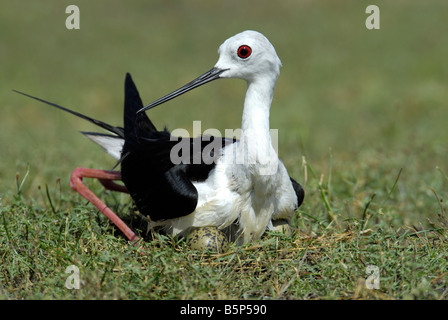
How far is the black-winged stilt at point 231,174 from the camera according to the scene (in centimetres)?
355

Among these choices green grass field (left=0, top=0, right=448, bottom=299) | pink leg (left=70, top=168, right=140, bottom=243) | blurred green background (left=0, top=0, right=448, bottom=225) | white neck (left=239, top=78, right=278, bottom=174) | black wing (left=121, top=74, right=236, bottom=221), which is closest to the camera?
green grass field (left=0, top=0, right=448, bottom=299)

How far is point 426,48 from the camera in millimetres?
11203

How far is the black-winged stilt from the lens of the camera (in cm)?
355

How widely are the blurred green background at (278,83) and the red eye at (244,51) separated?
1.54 m

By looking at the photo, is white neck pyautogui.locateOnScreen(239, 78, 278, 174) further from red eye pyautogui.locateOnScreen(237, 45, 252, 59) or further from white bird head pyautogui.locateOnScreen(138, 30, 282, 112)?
red eye pyautogui.locateOnScreen(237, 45, 252, 59)

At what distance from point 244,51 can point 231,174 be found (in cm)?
76

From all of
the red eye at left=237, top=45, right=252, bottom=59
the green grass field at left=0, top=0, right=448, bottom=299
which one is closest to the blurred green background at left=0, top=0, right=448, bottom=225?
the green grass field at left=0, top=0, right=448, bottom=299

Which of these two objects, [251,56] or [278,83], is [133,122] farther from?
[278,83]

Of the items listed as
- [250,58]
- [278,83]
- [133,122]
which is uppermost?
[250,58]

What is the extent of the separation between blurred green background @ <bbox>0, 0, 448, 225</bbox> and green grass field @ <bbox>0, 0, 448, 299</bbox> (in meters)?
0.04

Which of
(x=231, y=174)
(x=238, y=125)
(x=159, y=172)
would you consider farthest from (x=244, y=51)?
(x=238, y=125)

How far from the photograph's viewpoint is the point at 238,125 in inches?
332

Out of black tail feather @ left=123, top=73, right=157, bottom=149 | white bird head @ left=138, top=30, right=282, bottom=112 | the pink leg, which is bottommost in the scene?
the pink leg

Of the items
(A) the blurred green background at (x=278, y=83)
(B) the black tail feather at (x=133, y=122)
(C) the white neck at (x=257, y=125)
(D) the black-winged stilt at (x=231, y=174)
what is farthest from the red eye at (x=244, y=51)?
(A) the blurred green background at (x=278, y=83)
